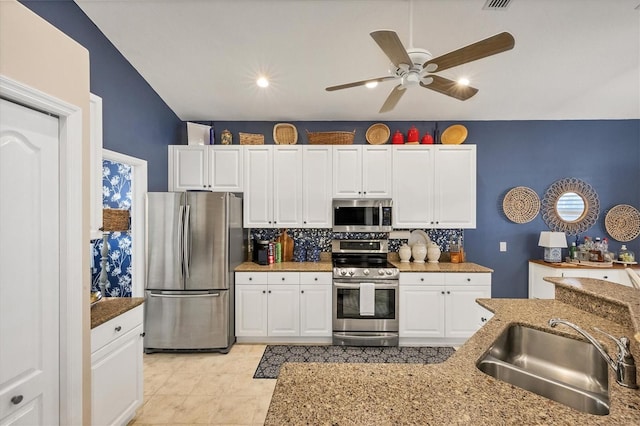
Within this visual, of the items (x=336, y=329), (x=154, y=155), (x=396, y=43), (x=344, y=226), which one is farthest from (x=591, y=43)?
(x=154, y=155)

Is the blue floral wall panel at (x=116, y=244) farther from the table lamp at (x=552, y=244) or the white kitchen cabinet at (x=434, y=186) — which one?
the table lamp at (x=552, y=244)

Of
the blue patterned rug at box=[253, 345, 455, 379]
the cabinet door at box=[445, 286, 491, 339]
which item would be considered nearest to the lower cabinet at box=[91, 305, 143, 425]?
the blue patterned rug at box=[253, 345, 455, 379]

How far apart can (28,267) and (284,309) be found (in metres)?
2.40

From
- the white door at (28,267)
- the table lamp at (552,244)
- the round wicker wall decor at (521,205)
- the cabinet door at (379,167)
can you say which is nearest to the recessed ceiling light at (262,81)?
the cabinet door at (379,167)

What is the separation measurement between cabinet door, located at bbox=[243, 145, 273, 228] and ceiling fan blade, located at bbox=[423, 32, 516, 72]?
2.29 meters

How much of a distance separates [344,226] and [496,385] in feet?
8.68

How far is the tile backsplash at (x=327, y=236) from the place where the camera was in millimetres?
3904

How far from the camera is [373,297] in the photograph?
3.31 metres

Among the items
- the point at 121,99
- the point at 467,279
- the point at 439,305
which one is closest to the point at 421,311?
the point at 439,305

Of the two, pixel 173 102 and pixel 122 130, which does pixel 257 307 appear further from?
pixel 173 102

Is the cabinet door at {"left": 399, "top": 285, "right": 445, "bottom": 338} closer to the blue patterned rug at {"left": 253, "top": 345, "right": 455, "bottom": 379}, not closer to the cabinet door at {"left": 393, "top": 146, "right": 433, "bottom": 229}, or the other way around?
the blue patterned rug at {"left": 253, "top": 345, "right": 455, "bottom": 379}

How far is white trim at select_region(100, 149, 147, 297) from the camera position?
312 centimetres

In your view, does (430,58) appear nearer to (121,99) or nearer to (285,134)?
(285,134)

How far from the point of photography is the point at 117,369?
6.28 feet
